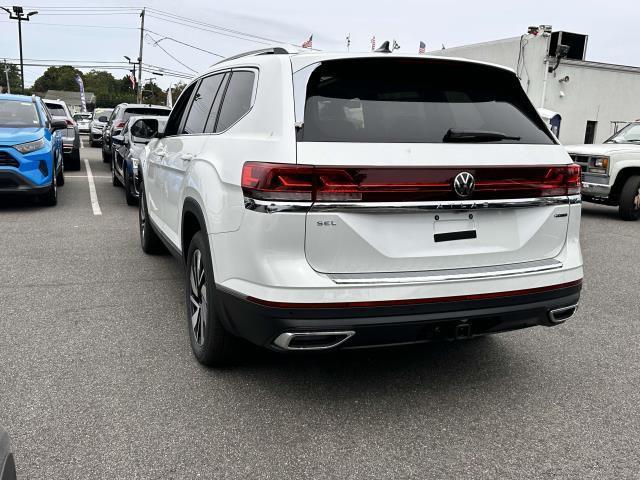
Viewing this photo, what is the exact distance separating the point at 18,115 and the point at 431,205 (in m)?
9.17

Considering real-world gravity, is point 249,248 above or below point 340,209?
below

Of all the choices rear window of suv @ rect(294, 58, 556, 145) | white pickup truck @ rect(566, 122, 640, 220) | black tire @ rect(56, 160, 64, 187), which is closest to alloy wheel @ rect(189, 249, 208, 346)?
rear window of suv @ rect(294, 58, 556, 145)

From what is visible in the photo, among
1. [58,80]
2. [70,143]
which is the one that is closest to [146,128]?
[70,143]

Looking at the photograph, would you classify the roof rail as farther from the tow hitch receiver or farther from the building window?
the building window

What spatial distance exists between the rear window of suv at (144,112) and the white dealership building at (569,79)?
36.3ft

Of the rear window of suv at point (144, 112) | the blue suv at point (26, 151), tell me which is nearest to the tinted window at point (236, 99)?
the blue suv at point (26, 151)

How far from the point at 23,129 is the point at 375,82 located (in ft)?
26.4

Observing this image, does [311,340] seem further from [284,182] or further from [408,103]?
[408,103]

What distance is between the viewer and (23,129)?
937 centimetres

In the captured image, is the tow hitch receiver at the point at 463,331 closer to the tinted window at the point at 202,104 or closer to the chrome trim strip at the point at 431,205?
the chrome trim strip at the point at 431,205

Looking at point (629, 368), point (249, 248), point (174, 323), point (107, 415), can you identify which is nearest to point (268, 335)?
point (249, 248)

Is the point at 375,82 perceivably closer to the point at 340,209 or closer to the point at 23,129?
the point at 340,209

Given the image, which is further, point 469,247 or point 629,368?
point 629,368

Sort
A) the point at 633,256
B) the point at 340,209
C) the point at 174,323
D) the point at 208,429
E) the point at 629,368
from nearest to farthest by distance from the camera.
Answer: the point at 340,209 → the point at 208,429 → the point at 629,368 → the point at 174,323 → the point at 633,256
